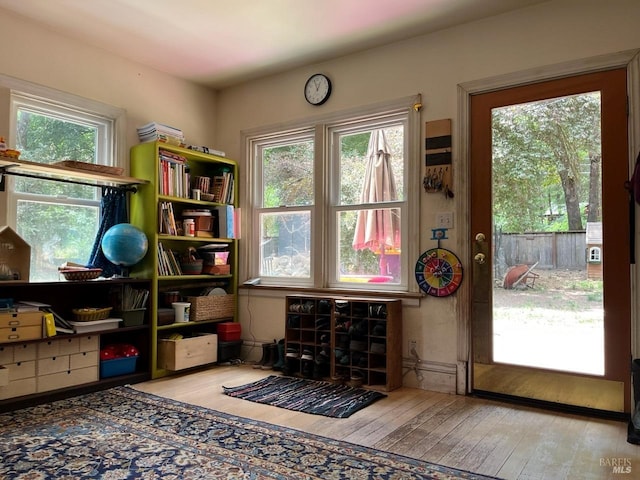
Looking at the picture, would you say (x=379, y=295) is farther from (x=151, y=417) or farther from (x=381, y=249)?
(x=151, y=417)

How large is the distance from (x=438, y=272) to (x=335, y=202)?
3.87ft

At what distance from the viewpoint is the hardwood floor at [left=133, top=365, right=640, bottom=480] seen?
232cm

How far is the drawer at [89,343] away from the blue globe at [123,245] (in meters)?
0.60

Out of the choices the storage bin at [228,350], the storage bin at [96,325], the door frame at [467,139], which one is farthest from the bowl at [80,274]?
the door frame at [467,139]

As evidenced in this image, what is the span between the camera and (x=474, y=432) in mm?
2766

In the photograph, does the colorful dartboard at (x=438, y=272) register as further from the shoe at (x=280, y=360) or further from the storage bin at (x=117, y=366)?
the storage bin at (x=117, y=366)

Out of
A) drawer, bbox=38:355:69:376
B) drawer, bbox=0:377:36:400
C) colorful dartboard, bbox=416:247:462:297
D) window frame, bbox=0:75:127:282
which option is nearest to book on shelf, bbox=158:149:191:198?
window frame, bbox=0:75:127:282

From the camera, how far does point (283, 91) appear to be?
183 inches

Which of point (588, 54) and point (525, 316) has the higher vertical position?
point (588, 54)

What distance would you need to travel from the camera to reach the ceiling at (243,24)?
11.1ft

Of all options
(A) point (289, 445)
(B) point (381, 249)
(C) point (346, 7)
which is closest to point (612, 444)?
(A) point (289, 445)

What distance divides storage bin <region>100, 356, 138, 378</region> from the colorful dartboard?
2.38 metres

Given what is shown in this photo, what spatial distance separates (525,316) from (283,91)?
9.69 ft

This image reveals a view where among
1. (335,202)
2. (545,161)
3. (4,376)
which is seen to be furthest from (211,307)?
(545,161)
